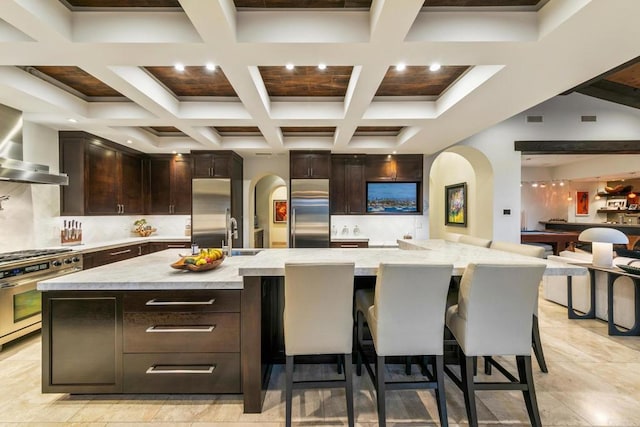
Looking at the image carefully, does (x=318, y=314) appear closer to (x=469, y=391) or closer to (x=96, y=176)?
(x=469, y=391)

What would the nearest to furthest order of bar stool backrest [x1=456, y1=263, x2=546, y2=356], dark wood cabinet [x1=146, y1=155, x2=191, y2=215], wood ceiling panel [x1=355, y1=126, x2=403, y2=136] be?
bar stool backrest [x1=456, y1=263, x2=546, y2=356] → wood ceiling panel [x1=355, y1=126, x2=403, y2=136] → dark wood cabinet [x1=146, y1=155, x2=191, y2=215]

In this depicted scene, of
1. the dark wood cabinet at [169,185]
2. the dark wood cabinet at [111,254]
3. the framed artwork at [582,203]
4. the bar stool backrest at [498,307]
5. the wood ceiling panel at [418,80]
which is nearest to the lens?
the bar stool backrest at [498,307]

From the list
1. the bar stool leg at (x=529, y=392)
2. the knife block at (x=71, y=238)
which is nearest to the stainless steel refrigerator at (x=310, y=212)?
the knife block at (x=71, y=238)

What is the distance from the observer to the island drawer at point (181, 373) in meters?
2.09

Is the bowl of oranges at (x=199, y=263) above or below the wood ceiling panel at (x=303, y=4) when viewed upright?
below

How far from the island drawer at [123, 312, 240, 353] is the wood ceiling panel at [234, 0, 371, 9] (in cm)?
214

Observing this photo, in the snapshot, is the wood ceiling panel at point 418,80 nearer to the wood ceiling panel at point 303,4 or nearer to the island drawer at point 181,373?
the wood ceiling panel at point 303,4

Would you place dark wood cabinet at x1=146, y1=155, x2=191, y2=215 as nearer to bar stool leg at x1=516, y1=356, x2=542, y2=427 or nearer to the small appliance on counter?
the small appliance on counter

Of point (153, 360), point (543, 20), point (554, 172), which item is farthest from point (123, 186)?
point (554, 172)

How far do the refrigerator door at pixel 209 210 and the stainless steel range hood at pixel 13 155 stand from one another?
2112 millimetres

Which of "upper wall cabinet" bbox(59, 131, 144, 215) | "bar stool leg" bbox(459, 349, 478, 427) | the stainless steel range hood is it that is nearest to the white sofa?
"bar stool leg" bbox(459, 349, 478, 427)

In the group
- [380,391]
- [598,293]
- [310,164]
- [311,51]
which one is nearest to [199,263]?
[380,391]

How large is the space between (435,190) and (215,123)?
6163mm

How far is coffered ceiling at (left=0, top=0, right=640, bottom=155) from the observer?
1821 mm
